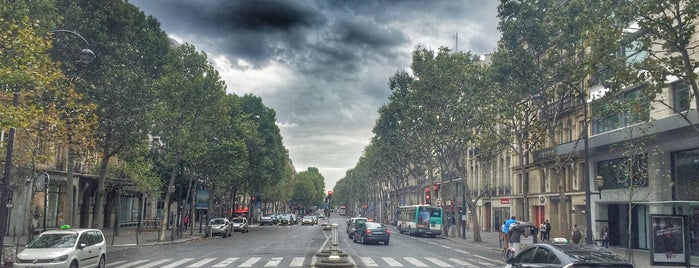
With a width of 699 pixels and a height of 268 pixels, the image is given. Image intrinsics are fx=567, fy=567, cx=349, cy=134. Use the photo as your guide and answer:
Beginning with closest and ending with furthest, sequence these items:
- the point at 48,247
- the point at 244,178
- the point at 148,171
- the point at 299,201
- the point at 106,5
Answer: the point at 48,247, the point at 106,5, the point at 148,171, the point at 244,178, the point at 299,201

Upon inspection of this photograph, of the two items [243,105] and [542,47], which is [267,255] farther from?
[243,105]

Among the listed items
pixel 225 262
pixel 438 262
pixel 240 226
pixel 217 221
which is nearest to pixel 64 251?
pixel 225 262

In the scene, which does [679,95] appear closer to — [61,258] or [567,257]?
[567,257]

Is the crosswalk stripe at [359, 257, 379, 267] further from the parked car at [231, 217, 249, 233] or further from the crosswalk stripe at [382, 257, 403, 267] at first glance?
the parked car at [231, 217, 249, 233]

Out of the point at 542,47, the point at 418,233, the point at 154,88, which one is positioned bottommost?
the point at 418,233

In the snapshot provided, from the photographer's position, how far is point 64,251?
16.1 meters

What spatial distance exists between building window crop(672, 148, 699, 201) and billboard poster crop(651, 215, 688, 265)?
986cm

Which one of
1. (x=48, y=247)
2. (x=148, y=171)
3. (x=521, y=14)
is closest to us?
(x=48, y=247)

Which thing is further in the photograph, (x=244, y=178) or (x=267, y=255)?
(x=244, y=178)

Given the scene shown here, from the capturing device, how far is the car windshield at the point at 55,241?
16.7 metres

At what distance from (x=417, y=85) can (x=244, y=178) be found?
79.7ft

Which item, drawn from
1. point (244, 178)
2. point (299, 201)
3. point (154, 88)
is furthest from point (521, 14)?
point (299, 201)

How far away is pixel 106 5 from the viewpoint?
27656 mm

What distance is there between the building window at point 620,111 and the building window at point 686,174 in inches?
116
